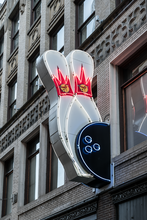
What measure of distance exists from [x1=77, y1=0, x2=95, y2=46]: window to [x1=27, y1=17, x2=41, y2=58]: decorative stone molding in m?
4.14

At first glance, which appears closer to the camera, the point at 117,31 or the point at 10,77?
the point at 117,31

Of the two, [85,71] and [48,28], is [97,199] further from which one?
[48,28]

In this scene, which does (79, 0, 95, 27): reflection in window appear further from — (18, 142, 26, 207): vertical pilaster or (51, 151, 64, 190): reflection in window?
(18, 142, 26, 207): vertical pilaster

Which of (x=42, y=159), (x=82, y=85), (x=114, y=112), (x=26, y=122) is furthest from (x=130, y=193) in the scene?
(x=26, y=122)

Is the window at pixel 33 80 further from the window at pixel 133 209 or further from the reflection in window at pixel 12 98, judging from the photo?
the window at pixel 133 209

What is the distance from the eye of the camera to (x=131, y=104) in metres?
14.4

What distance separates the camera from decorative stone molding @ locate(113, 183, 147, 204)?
39.5 feet

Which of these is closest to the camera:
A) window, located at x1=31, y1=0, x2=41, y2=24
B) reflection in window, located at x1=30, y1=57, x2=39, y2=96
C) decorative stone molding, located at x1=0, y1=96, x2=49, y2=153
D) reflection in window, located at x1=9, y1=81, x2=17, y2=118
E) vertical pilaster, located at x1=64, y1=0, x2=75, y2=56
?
vertical pilaster, located at x1=64, y1=0, x2=75, y2=56

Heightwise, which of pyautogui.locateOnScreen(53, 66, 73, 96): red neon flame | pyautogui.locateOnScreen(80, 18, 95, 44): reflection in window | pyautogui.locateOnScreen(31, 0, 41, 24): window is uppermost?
pyautogui.locateOnScreen(31, 0, 41, 24): window

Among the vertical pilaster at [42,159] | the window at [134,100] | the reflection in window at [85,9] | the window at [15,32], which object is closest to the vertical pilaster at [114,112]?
the window at [134,100]

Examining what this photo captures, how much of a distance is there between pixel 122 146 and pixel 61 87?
2800 millimetres

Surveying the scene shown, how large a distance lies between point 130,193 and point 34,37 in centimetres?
1404

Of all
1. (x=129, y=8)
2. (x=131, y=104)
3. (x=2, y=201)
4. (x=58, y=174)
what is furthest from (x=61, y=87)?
(x=2, y=201)

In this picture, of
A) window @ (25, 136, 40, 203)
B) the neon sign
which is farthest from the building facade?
the neon sign
